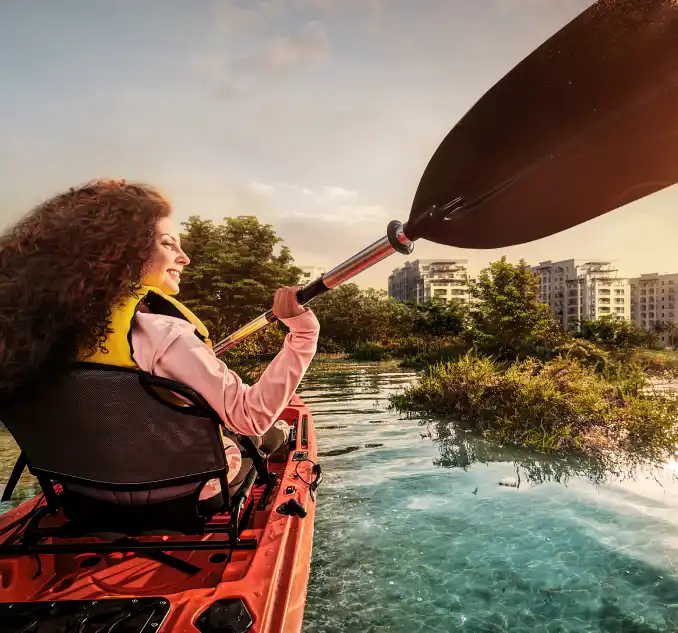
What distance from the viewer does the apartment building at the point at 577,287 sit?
74438mm

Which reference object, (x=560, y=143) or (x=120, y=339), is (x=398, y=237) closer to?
(x=560, y=143)

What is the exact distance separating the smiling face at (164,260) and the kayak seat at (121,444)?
0.38m

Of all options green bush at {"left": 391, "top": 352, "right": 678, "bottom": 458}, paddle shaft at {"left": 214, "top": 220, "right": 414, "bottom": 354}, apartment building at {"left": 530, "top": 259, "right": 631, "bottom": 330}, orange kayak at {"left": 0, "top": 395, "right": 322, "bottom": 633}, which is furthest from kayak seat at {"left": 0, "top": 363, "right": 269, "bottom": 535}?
apartment building at {"left": 530, "top": 259, "right": 631, "bottom": 330}

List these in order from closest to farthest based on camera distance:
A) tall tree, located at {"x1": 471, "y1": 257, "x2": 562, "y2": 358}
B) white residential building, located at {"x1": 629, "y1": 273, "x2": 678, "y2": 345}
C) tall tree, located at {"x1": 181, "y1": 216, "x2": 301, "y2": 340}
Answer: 1. tall tree, located at {"x1": 471, "y1": 257, "x2": 562, "y2": 358}
2. tall tree, located at {"x1": 181, "y1": 216, "x2": 301, "y2": 340}
3. white residential building, located at {"x1": 629, "y1": 273, "x2": 678, "y2": 345}

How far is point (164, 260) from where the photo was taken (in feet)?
4.84

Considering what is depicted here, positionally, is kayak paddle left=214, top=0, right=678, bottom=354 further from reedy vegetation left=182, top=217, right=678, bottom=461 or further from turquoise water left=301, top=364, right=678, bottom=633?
reedy vegetation left=182, top=217, right=678, bottom=461

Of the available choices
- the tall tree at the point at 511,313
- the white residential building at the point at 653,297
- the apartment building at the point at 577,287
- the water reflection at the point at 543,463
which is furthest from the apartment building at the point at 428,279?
the water reflection at the point at 543,463

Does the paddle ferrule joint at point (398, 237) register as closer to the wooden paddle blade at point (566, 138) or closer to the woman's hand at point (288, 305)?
the wooden paddle blade at point (566, 138)

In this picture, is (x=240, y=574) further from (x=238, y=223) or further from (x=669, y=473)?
(x=238, y=223)

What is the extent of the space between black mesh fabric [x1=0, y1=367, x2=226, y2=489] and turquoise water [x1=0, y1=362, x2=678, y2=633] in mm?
1367

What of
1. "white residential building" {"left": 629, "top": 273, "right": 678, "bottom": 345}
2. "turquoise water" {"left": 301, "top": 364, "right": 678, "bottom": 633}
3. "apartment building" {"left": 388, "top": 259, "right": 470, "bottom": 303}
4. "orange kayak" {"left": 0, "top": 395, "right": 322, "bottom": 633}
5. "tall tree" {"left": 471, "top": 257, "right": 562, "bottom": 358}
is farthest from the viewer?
"apartment building" {"left": 388, "top": 259, "right": 470, "bottom": 303}

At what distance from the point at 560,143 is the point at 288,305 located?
93 centimetres

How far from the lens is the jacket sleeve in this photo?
119 centimetres

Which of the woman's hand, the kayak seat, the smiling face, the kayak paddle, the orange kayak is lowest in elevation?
the orange kayak
